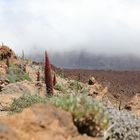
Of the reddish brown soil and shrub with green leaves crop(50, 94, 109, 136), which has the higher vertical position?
shrub with green leaves crop(50, 94, 109, 136)

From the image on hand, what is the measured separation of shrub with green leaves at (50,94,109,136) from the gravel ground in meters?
0.30

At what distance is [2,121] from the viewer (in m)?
10.7

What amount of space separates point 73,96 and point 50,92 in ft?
44.2

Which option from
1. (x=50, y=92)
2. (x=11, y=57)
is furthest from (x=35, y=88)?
(x=11, y=57)

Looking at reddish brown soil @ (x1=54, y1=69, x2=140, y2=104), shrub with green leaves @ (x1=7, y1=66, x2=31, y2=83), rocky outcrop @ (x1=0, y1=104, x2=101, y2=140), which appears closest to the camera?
rocky outcrop @ (x1=0, y1=104, x2=101, y2=140)

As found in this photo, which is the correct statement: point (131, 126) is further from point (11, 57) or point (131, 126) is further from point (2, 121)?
A: point (11, 57)

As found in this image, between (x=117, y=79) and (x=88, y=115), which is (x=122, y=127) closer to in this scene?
(x=88, y=115)

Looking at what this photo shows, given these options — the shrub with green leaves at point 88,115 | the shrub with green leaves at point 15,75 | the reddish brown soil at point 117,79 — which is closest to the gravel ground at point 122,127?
the shrub with green leaves at point 88,115

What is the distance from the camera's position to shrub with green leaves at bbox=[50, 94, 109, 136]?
11.0 m

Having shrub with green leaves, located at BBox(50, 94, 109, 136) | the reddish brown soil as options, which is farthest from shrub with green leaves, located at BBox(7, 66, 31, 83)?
the reddish brown soil

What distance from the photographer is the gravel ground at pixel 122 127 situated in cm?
1165

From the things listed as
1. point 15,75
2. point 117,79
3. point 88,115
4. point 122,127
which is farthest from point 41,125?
point 117,79

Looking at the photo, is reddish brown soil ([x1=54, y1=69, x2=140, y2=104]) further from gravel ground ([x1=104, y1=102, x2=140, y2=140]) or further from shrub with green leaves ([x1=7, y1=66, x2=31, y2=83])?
gravel ground ([x1=104, y1=102, x2=140, y2=140])

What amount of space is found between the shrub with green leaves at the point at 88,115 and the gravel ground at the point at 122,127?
0.99 feet
